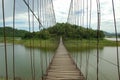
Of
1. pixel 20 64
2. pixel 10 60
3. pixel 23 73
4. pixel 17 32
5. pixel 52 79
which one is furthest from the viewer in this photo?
pixel 20 64

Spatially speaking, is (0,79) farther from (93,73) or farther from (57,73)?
(93,73)

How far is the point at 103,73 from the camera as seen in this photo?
9625 mm

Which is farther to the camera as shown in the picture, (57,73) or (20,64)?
(20,64)

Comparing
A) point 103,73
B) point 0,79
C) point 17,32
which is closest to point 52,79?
point 0,79

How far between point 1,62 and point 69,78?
354cm

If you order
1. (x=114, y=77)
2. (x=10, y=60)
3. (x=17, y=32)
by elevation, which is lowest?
(x=114, y=77)

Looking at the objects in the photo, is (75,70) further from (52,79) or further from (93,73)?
(93,73)

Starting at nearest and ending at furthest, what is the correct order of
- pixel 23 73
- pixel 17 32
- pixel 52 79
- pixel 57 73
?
1. pixel 17 32
2. pixel 52 79
3. pixel 57 73
4. pixel 23 73

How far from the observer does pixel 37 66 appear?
9125mm

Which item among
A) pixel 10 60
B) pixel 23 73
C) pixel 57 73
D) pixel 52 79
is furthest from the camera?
pixel 23 73

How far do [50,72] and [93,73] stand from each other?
2894mm

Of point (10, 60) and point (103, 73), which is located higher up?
point (10, 60)

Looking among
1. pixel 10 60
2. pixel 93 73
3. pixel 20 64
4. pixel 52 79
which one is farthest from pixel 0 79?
pixel 93 73

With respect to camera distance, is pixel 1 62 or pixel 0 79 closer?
pixel 0 79
